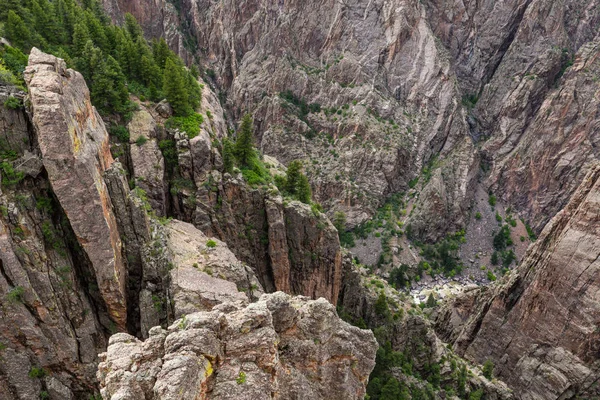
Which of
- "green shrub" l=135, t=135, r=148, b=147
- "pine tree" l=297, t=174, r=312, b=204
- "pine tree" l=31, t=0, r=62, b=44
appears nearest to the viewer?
"green shrub" l=135, t=135, r=148, b=147

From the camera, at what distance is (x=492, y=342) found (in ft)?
209

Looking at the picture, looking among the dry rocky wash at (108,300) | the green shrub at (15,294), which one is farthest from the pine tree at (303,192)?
the green shrub at (15,294)

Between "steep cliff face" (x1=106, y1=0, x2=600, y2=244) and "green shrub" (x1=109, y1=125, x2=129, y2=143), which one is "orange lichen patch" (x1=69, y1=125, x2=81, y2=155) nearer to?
"green shrub" (x1=109, y1=125, x2=129, y2=143)

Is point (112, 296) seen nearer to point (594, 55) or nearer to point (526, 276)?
point (526, 276)

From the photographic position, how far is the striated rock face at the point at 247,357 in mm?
15922

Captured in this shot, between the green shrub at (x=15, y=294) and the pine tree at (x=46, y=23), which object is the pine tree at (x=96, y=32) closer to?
the pine tree at (x=46, y=23)

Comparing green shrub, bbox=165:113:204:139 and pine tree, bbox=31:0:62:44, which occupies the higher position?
pine tree, bbox=31:0:62:44

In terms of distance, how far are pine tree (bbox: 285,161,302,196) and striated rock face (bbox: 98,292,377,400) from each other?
25906 millimetres

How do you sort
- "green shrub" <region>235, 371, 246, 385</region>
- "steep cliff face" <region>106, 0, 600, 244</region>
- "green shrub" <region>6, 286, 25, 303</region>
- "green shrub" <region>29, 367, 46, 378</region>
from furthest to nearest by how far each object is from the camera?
"steep cliff face" <region>106, 0, 600, 244</region> < "green shrub" <region>29, 367, 46, 378</region> < "green shrub" <region>6, 286, 25, 303</region> < "green shrub" <region>235, 371, 246, 385</region>

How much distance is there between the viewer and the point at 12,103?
2409cm

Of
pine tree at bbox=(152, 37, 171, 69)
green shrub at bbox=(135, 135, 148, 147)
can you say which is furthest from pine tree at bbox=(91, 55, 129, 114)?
pine tree at bbox=(152, 37, 171, 69)

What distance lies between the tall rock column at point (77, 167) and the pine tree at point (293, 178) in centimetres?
2398

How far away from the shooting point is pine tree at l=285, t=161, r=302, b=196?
157 feet

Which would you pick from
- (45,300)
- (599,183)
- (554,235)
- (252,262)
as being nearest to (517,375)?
(554,235)
